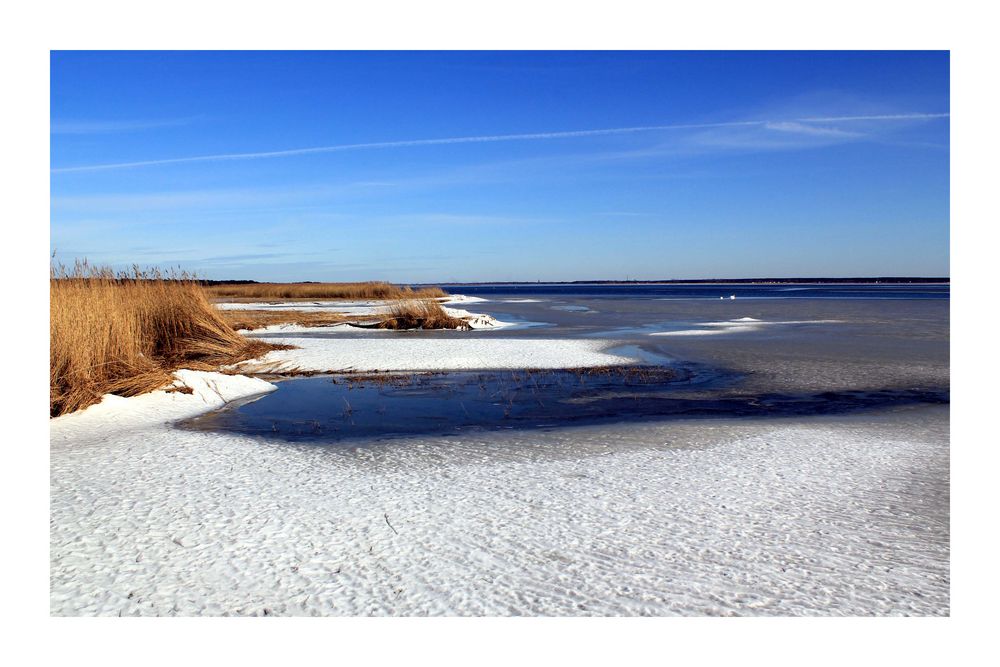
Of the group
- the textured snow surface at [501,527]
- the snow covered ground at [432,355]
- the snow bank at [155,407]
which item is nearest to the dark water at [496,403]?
the snow bank at [155,407]

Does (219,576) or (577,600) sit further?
(219,576)

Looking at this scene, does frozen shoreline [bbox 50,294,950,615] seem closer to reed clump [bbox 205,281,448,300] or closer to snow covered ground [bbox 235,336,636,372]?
snow covered ground [bbox 235,336,636,372]

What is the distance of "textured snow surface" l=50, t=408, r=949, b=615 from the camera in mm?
2975

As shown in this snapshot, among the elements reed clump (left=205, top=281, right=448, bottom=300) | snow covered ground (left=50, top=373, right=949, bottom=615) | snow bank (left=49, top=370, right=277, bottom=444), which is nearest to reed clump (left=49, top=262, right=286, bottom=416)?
snow bank (left=49, top=370, right=277, bottom=444)

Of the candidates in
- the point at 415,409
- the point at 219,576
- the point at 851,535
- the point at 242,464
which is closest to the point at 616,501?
the point at 851,535

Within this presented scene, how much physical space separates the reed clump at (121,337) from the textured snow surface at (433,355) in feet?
3.31

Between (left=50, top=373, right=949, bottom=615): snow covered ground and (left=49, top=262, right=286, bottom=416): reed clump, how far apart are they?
42.3 inches

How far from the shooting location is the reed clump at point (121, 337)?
6836mm

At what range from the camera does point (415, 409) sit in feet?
24.0

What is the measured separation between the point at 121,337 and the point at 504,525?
5.72m

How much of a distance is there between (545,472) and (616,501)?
28.4 inches

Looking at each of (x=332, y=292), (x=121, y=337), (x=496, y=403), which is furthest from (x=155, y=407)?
(x=332, y=292)

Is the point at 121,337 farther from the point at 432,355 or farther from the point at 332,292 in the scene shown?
the point at 332,292
